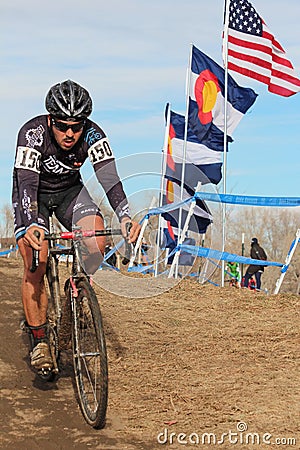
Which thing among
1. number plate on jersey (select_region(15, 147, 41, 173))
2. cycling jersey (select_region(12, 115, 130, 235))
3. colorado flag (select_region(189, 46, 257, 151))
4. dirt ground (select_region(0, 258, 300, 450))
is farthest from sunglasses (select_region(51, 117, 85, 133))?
colorado flag (select_region(189, 46, 257, 151))

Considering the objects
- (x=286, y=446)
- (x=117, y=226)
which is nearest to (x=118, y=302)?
(x=117, y=226)

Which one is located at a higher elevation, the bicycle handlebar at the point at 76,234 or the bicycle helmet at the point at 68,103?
the bicycle helmet at the point at 68,103

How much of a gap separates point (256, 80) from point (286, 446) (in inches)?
513

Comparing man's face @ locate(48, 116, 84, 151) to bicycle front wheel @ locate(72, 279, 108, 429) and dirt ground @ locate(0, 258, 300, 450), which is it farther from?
dirt ground @ locate(0, 258, 300, 450)

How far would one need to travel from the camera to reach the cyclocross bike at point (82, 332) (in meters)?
4.48

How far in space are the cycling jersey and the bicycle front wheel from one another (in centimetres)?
73

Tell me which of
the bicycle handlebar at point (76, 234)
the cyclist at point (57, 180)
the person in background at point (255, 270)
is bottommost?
the person in background at point (255, 270)

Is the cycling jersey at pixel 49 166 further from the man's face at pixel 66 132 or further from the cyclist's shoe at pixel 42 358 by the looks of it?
the cyclist's shoe at pixel 42 358

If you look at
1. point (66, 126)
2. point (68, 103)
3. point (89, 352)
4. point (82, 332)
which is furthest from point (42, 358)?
point (68, 103)

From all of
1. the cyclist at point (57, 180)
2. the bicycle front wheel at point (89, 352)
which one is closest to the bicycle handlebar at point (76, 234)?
the cyclist at point (57, 180)

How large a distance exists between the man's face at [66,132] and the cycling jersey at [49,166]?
10cm

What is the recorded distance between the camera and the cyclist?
5.03 meters

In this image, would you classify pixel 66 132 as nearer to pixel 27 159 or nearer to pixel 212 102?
pixel 27 159

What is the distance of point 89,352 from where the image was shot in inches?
186
